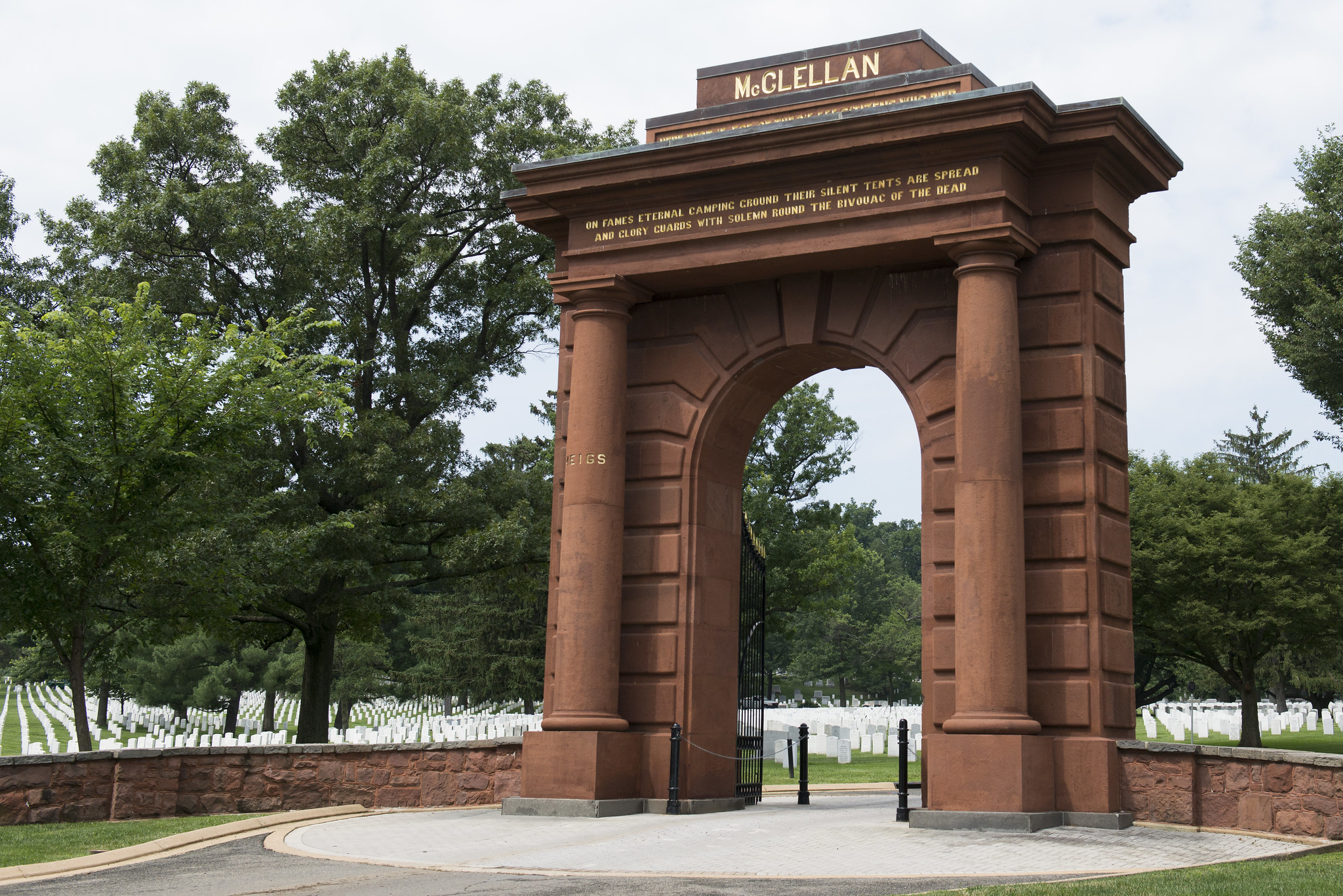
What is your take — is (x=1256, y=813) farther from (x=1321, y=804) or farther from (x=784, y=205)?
(x=784, y=205)

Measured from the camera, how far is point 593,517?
45.8ft

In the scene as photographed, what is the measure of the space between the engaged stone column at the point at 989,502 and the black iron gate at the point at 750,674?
3765mm

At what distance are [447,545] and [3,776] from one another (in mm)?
12045

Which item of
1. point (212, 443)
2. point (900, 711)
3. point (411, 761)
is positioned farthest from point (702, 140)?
point (900, 711)

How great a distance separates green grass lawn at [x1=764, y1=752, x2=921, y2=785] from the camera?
2162 centimetres

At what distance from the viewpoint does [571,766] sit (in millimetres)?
13258

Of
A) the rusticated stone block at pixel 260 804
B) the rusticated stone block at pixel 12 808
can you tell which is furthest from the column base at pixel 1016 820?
the rusticated stone block at pixel 12 808

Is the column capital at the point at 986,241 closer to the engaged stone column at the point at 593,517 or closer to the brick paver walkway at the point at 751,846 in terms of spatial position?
the engaged stone column at the point at 593,517

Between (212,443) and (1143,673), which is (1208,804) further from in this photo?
(1143,673)

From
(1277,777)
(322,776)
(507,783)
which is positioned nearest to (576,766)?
(507,783)

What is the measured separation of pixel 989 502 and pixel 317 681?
1676 centimetres

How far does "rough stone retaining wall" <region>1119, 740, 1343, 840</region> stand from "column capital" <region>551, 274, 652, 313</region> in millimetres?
6917

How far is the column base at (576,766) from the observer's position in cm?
1319

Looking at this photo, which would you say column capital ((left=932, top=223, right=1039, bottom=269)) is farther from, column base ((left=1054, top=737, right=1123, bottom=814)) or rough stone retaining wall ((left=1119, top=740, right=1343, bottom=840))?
rough stone retaining wall ((left=1119, top=740, right=1343, bottom=840))
